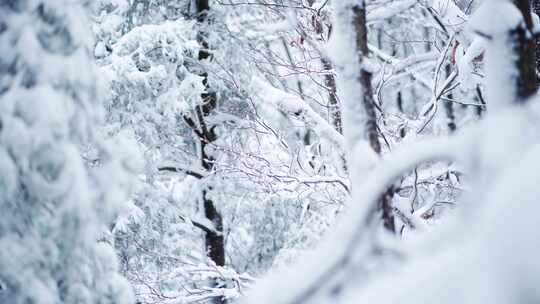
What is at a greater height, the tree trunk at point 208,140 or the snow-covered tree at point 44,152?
the snow-covered tree at point 44,152

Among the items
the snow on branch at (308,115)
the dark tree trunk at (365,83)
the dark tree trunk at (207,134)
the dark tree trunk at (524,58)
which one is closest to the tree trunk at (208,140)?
the dark tree trunk at (207,134)

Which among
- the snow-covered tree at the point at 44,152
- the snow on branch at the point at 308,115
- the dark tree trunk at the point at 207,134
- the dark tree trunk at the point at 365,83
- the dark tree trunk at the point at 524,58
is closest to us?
the dark tree trunk at the point at 524,58

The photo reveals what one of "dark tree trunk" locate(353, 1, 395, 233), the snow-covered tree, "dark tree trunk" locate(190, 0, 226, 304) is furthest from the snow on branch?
"dark tree trunk" locate(190, 0, 226, 304)

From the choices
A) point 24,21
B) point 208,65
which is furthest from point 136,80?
point 24,21

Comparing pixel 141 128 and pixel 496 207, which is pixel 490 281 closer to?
pixel 496 207

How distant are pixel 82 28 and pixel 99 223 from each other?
1547 millimetres

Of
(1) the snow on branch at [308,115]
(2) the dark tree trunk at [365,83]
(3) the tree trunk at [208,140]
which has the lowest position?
(3) the tree trunk at [208,140]

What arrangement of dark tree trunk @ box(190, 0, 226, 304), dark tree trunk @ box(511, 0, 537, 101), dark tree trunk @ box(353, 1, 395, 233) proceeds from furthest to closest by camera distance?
1. dark tree trunk @ box(190, 0, 226, 304)
2. dark tree trunk @ box(353, 1, 395, 233)
3. dark tree trunk @ box(511, 0, 537, 101)

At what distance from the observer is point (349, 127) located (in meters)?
3.38

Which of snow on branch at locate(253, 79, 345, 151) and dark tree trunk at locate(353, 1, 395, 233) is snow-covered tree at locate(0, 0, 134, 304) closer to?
dark tree trunk at locate(353, 1, 395, 233)

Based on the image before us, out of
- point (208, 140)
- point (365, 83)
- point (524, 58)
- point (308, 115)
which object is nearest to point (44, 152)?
point (365, 83)

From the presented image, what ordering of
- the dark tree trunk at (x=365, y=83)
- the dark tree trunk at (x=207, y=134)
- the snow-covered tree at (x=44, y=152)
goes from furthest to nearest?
the dark tree trunk at (x=207, y=134) < the snow-covered tree at (x=44, y=152) < the dark tree trunk at (x=365, y=83)

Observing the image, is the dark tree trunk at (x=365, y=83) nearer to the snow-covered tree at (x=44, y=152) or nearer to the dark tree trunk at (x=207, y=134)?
the snow-covered tree at (x=44, y=152)

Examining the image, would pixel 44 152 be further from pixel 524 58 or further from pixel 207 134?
pixel 207 134
